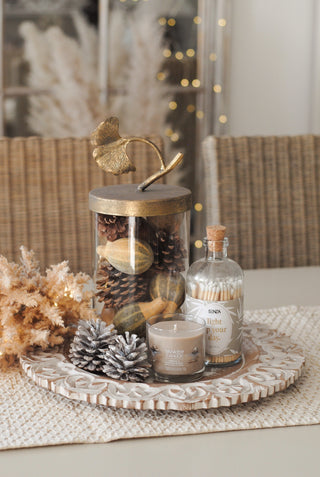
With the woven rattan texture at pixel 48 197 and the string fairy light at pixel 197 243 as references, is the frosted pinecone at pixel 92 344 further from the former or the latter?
the string fairy light at pixel 197 243

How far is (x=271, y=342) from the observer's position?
0.90m

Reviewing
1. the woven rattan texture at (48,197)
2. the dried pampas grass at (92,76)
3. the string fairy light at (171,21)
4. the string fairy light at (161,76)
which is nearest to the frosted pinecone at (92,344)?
the woven rattan texture at (48,197)

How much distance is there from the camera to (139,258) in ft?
2.73

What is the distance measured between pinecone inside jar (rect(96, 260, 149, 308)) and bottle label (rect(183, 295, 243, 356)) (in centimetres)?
6

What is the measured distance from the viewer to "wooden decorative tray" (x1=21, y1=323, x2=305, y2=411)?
71 cm

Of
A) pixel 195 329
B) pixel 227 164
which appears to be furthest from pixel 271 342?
pixel 227 164

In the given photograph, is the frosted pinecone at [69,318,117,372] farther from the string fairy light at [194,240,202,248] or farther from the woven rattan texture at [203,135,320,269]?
the string fairy light at [194,240,202,248]

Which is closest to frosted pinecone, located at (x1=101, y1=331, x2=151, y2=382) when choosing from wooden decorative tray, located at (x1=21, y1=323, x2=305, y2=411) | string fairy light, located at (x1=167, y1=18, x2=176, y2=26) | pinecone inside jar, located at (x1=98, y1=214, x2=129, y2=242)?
wooden decorative tray, located at (x1=21, y1=323, x2=305, y2=411)

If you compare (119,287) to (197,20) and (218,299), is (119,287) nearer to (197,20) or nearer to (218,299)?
(218,299)

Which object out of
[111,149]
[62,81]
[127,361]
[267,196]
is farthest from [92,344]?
[62,81]

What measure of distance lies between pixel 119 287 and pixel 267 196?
837mm

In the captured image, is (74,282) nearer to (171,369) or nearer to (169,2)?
(171,369)

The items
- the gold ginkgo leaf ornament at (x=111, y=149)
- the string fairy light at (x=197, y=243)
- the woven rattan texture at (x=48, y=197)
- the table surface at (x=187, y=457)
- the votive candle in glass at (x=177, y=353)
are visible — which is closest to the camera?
the table surface at (x=187, y=457)

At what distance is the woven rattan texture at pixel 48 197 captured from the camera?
1477 millimetres
